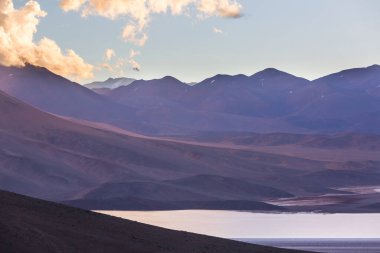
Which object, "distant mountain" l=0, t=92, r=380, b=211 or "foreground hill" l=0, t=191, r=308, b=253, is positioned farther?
"distant mountain" l=0, t=92, r=380, b=211

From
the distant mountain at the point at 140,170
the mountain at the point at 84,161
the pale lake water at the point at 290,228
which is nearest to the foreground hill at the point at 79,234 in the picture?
the pale lake water at the point at 290,228

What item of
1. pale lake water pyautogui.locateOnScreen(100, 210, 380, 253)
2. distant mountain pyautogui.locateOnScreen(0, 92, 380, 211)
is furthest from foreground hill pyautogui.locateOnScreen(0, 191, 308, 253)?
distant mountain pyautogui.locateOnScreen(0, 92, 380, 211)

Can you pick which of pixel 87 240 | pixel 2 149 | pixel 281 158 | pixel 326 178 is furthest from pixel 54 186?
pixel 87 240

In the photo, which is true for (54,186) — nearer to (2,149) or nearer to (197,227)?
(2,149)

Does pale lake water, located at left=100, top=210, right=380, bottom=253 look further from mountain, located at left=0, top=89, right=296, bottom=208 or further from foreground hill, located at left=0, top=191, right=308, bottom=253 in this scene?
mountain, located at left=0, top=89, right=296, bottom=208

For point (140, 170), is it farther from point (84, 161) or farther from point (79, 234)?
point (79, 234)

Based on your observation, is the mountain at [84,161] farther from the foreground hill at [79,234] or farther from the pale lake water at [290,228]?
the foreground hill at [79,234]
